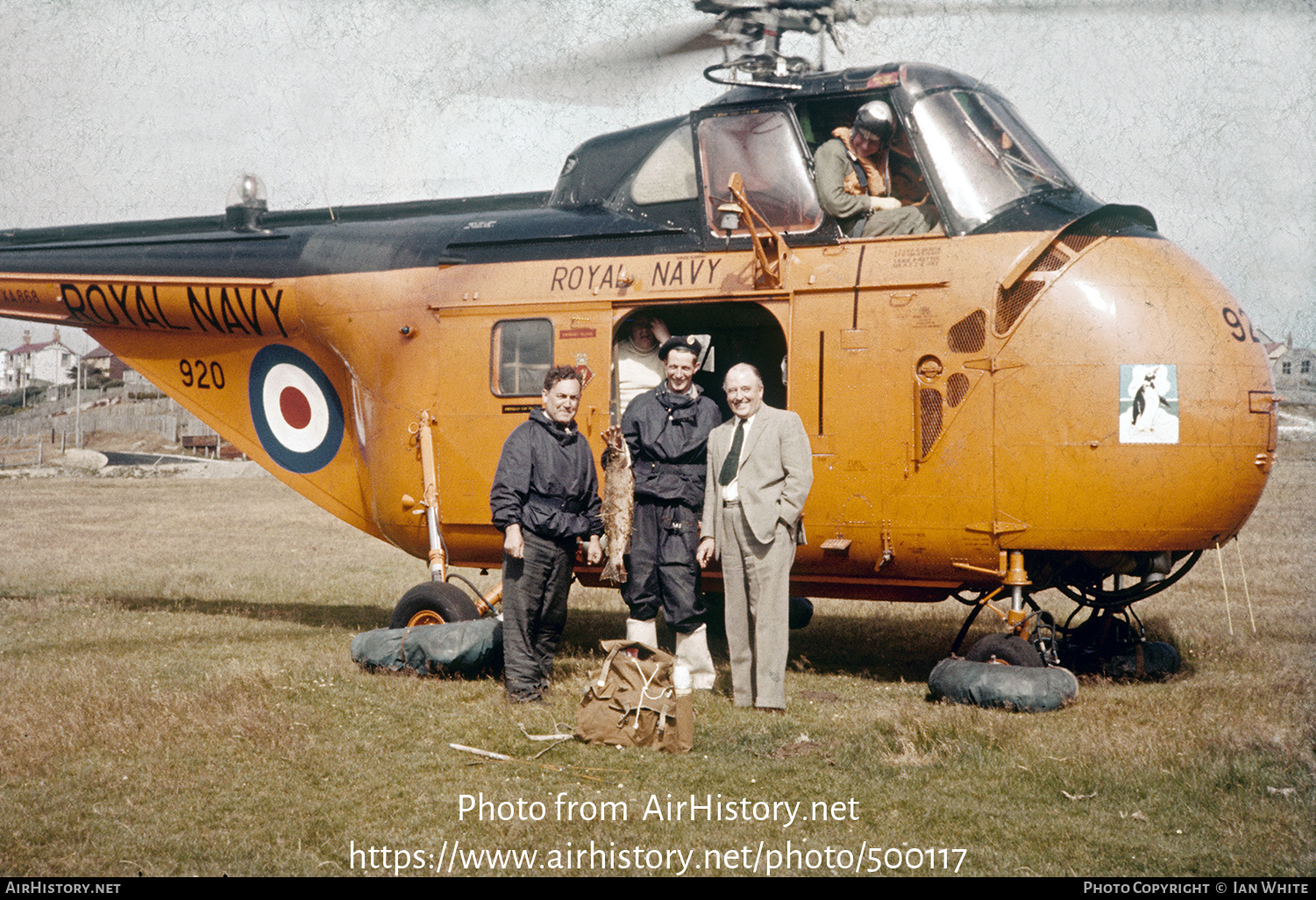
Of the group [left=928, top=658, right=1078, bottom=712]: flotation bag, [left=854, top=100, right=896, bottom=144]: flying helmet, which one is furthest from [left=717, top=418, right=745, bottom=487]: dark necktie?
[left=854, top=100, right=896, bottom=144]: flying helmet

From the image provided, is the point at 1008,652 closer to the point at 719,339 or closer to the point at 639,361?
the point at 639,361

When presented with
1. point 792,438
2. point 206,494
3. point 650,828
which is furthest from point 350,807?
point 206,494

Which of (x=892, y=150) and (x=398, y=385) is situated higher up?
(x=892, y=150)

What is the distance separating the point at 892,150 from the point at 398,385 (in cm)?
400

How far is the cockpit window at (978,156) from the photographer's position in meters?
7.05

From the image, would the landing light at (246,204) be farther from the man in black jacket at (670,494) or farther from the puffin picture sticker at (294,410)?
the man in black jacket at (670,494)

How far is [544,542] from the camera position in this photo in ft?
22.4

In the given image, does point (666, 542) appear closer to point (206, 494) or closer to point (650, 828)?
point (650, 828)

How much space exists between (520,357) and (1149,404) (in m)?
4.16

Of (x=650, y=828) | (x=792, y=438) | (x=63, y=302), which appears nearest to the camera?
(x=650, y=828)

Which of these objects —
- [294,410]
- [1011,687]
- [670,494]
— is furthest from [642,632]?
[294,410]

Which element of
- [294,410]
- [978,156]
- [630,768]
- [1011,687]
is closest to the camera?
[630,768]

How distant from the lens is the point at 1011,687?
252 inches

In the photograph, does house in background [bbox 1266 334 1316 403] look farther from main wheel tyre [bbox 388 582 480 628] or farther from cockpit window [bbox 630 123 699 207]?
main wheel tyre [bbox 388 582 480 628]
